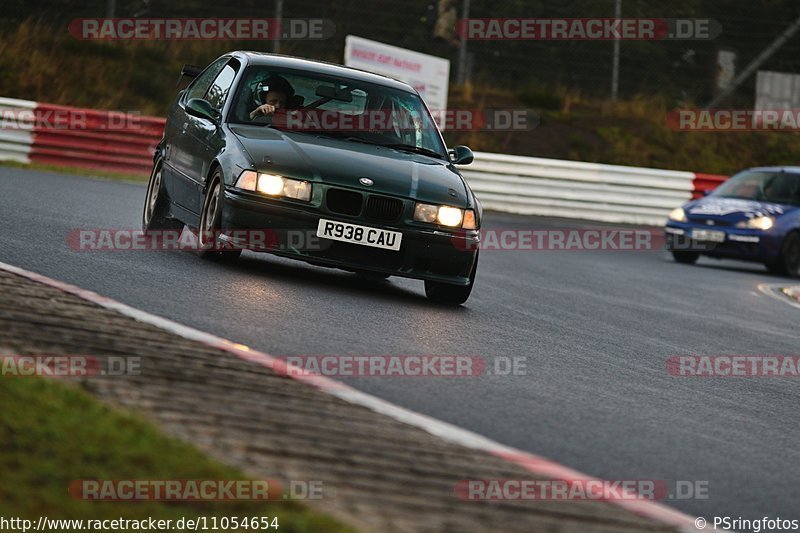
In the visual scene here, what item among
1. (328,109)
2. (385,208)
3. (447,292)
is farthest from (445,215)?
(328,109)

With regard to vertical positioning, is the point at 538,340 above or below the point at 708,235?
below

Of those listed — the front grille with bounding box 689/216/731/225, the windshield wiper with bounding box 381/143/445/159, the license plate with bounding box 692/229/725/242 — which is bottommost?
the license plate with bounding box 692/229/725/242

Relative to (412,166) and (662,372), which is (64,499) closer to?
(662,372)

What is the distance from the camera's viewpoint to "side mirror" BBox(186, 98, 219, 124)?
36.2ft

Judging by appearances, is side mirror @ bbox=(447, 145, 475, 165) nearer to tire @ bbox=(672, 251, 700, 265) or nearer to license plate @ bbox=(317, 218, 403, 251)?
license plate @ bbox=(317, 218, 403, 251)

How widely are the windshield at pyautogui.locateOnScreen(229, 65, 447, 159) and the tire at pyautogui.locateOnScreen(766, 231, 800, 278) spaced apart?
36.0 ft

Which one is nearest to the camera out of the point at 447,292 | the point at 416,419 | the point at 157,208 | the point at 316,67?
the point at 416,419

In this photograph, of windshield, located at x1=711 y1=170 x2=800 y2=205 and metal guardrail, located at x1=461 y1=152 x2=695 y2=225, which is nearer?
windshield, located at x1=711 y1=170 x2=800 y2=205

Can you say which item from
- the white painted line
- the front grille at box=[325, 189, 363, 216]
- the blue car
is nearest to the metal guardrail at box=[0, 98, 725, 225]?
the blue car

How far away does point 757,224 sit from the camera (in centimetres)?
2116

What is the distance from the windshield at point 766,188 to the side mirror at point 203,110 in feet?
41.0

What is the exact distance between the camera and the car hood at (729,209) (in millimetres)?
21203

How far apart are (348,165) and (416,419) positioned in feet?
14.2

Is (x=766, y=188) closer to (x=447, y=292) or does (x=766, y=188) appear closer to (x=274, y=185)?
(x=447, y=292)
